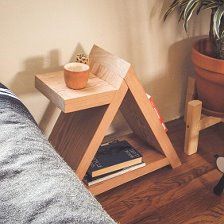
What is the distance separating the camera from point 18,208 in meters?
0.55

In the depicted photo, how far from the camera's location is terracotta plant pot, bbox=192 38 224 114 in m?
1.56

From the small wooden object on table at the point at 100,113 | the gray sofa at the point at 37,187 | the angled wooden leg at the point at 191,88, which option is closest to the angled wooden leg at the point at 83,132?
the small wooden object on table at the point at 100,113

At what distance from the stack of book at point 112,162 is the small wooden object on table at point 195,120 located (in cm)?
34

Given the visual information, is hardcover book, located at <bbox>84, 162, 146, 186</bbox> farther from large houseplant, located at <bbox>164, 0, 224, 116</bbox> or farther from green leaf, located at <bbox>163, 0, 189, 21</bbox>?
green leaf, located at <bbox>163, 0, 189, 21</bbox>

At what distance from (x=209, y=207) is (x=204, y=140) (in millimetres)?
548

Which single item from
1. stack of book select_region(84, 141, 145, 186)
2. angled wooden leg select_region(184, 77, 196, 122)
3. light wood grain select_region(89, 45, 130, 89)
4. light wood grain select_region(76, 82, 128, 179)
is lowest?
stack of book select_region(84, 141, 145, 186)

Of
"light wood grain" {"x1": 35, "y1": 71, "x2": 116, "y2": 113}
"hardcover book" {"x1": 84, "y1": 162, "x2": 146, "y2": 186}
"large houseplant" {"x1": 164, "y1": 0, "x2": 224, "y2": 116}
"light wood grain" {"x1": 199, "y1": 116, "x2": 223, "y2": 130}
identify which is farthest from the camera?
"light wood grain" {"x1": 199, "y1": 116, "x2": 223, "y2": 130}

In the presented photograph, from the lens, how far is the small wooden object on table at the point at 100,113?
3.89ft

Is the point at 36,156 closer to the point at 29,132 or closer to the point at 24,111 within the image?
the point at 29,132

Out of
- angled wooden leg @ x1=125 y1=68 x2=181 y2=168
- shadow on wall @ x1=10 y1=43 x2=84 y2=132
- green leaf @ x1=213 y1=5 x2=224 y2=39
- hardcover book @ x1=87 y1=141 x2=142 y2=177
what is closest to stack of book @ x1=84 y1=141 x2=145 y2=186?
hardcover book @ x1=87 y1=141 x2=142 y2=177

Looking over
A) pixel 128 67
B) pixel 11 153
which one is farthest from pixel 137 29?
pixel 11 153

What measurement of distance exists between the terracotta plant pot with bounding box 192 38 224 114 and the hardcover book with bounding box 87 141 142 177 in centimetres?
53

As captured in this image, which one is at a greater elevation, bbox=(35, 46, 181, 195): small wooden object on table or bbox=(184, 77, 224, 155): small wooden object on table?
bbox=(35, 46, 181, 195): small wooden object on table

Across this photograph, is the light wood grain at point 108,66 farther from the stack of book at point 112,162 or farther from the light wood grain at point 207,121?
the light wood grain at point 207,121
